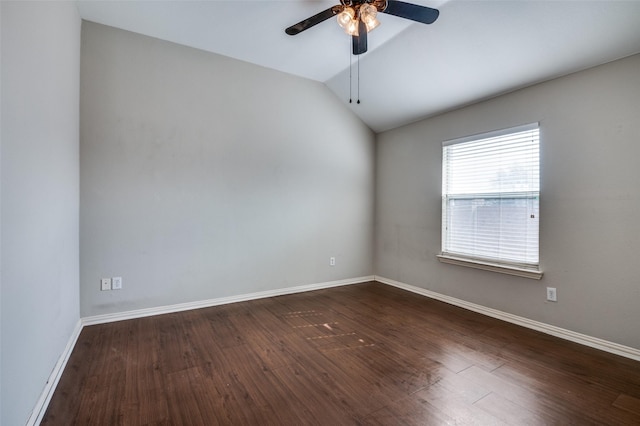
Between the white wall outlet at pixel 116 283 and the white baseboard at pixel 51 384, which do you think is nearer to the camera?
the white baseboard at pixel 51 384

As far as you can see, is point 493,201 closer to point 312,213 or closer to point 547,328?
point 547,328

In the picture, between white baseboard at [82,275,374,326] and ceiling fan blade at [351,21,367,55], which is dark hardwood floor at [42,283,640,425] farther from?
ceiling fan blade at [351,21,367,55]

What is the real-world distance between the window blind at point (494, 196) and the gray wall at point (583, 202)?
0.10 meters

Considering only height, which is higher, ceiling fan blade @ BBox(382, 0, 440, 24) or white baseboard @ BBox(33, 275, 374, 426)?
ceiling fan blade @ BBox(382, 0, 440, 24)

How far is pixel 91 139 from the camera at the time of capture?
2830mm

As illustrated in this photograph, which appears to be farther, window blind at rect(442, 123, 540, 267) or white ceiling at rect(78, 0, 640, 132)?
window blind at rect(442, 123, 540, 267)

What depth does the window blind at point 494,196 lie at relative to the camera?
115 inches

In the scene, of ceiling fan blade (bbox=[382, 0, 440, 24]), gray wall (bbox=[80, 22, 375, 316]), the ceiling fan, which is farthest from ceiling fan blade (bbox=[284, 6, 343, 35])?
gray wall (bbox=[80, 22, 375, 316])

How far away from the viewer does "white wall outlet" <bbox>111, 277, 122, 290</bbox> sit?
2929 mm

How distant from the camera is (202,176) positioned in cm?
337

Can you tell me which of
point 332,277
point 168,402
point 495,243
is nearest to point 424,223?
point 495,243

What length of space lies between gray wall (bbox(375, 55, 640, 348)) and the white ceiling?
0.70 feet

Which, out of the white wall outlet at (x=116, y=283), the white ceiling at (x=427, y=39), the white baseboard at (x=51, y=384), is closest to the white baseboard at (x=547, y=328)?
the white ceiling at (x=427, y=39)

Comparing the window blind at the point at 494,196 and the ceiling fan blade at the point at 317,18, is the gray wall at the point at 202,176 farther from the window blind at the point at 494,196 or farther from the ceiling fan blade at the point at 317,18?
the ceiling fan blade at the point at 317,18
